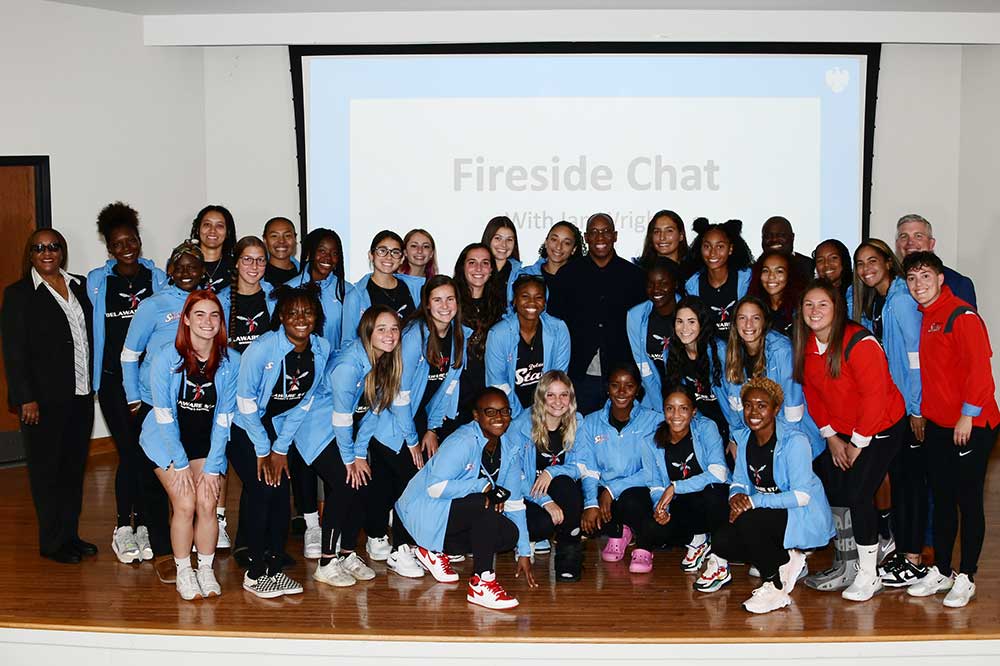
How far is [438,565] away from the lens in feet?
14.2

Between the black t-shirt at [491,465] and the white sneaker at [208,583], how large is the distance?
1.17 m

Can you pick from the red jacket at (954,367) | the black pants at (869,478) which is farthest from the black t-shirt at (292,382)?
the red jacket at (954,367)

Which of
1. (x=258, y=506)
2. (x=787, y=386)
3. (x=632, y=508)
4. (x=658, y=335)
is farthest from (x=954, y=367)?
(x=258, y=506)

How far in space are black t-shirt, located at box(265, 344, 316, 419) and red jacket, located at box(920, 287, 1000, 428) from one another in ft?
8.19

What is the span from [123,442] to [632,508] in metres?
2.31

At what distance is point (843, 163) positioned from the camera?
718cm

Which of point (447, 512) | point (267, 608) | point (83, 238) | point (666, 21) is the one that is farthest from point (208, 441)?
point (666, 21)

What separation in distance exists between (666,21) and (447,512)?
13.0 ft

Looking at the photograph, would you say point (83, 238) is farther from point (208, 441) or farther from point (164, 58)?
point (208, 441)

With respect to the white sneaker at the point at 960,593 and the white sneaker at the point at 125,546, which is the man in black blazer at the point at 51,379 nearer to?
the white sneaker at the point at 125,546

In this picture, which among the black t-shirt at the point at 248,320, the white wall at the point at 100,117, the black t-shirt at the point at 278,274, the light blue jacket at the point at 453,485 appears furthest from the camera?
the white wall at the point at 100,117

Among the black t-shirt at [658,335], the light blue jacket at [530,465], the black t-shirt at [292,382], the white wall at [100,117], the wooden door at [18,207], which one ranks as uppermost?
the white wall at [100,117]

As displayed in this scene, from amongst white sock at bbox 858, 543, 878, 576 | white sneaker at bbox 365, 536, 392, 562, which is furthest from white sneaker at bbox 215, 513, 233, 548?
white sock at bbox 858, 543, 878, 576

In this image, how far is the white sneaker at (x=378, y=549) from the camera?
4621 millimetres
